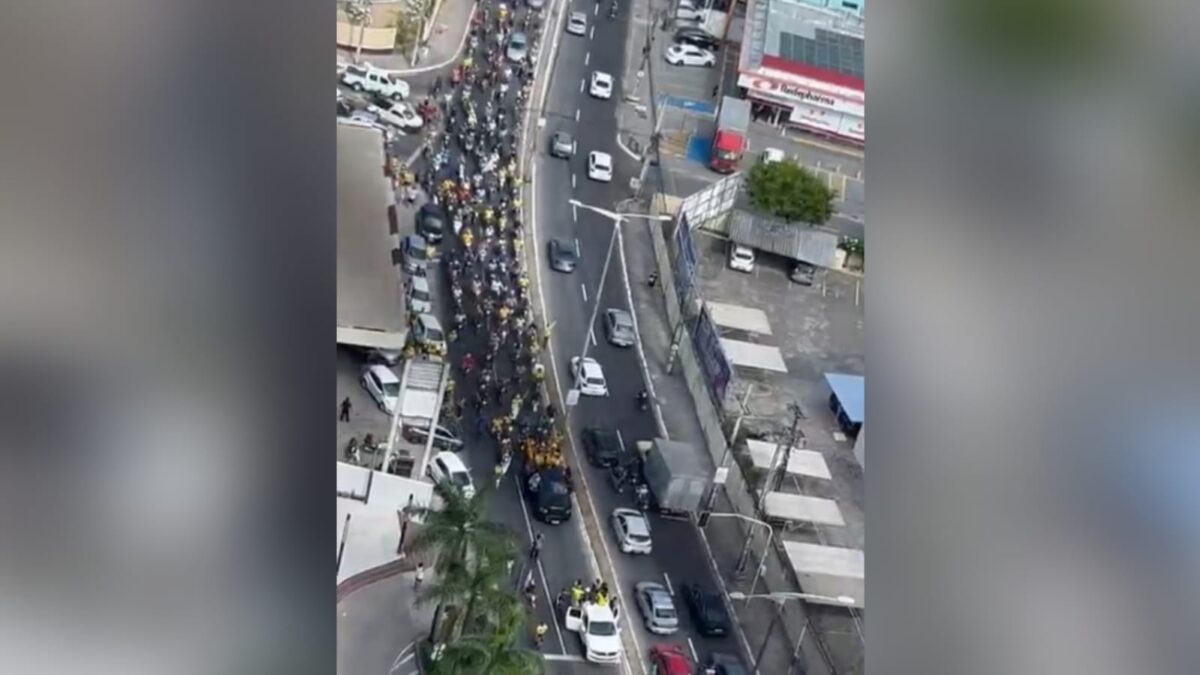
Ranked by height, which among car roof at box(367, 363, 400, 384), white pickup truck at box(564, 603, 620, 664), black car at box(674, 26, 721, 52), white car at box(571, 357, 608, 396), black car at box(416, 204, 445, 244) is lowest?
white pickup truck at box(564, 603, 620, 664)

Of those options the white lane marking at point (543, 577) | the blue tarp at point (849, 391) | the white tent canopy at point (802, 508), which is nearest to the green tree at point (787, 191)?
the blue tarp at point (849, 391)

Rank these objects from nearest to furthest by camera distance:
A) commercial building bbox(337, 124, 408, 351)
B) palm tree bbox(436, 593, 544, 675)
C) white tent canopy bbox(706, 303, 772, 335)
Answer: commercial building bbox(337, 124, 408, 351)
palm tree bbox(436, 593, 544, 675)
white tent canopy bbox(706, 303, 772, 335)

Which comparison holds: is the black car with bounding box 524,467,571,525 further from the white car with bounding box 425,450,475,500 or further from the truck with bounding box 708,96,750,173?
the truck with bounding box 708,96,750,173

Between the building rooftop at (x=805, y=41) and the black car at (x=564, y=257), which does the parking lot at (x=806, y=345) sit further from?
the building rooftop at (x=805, y=41)

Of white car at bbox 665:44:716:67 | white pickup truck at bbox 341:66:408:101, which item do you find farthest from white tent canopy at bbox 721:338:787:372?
white pickup truck at bbox 341:66:408:101

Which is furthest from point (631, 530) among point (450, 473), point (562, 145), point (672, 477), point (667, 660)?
point (562, 145)
